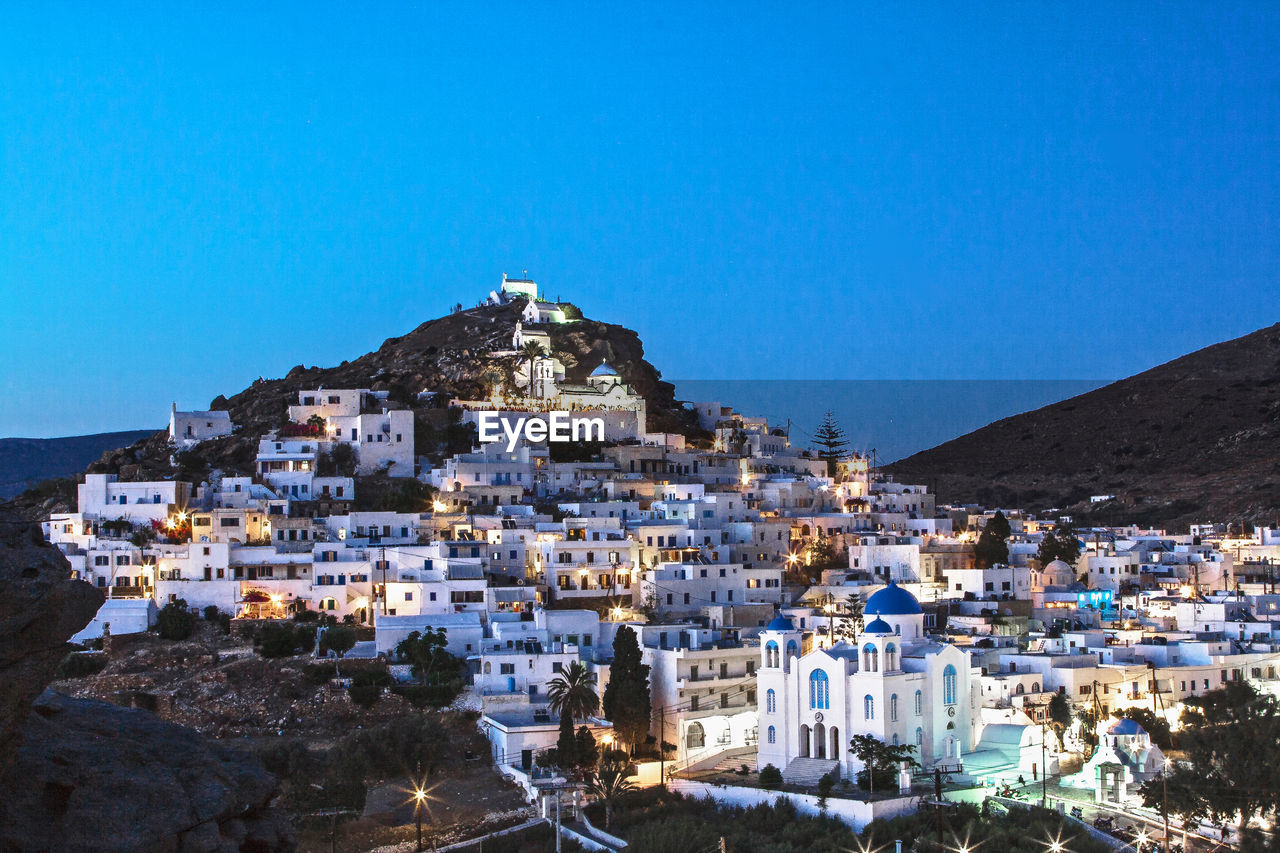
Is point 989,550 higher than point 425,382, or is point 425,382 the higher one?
point 425,382

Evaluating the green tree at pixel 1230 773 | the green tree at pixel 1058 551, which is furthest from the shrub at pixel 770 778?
the green tree at pixel 1058 551

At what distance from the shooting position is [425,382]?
2598 inches

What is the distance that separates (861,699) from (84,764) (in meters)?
24.3

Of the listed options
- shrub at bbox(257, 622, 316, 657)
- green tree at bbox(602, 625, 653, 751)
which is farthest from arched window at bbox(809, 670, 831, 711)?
shrub at bbox(257, 622, 316, 657)

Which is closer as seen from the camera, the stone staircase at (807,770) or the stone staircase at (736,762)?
the stone staircase at (807,770)

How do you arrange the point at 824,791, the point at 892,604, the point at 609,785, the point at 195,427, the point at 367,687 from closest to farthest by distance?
the point at 824,791, the point at 609,785, the point at 892,604, the point at 367,687, the point at 195,427

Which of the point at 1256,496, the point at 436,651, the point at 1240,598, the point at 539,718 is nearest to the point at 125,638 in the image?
the point at 436,651

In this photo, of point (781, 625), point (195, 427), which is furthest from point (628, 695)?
point (195, 427)

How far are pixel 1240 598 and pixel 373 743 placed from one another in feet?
89.5

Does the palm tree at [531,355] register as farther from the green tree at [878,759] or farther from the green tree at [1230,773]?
the green tree at [1230,773]

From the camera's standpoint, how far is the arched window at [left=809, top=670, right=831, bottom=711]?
3347 cm

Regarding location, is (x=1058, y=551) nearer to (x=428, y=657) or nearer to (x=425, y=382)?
(x=428, y=657)

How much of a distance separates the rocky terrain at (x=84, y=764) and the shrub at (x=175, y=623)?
30.3 m

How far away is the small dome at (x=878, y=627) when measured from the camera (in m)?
33.7
